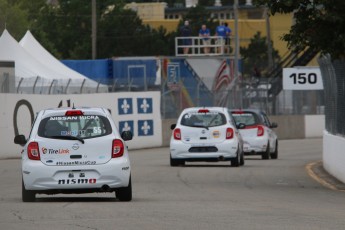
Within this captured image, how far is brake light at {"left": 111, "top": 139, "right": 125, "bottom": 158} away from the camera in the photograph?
1945 cm

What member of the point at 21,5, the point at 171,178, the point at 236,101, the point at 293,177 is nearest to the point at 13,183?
the point at 171,178

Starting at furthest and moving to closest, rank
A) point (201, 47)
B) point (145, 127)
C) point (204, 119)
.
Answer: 1. point (201, 47)
2. point (145, 127)
3. point (204, 119)

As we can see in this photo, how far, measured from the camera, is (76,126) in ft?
64.6

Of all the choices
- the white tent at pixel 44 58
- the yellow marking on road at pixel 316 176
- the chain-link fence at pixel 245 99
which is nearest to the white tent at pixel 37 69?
the white tent at pixel 44 58

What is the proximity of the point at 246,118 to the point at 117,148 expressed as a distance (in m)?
18.5

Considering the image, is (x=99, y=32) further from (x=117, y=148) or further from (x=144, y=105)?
(x=117, y=148)

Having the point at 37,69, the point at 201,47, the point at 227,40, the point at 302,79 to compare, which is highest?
the point at 227,40

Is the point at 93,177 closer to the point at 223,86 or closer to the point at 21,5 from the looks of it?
the point at 223,86

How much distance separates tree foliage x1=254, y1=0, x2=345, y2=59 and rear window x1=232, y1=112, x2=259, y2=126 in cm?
1282

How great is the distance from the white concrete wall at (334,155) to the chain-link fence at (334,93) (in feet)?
0.65

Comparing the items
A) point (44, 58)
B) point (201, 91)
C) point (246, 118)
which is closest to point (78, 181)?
point (246, 118)

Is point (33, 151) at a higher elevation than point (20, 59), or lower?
lower

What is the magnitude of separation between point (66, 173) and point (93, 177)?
0.41 metres

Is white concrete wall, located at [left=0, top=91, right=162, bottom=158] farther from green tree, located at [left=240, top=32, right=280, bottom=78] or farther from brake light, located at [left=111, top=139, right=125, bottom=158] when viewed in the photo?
green tree, located at [left=240, top=32, right=280, bottom=78]
